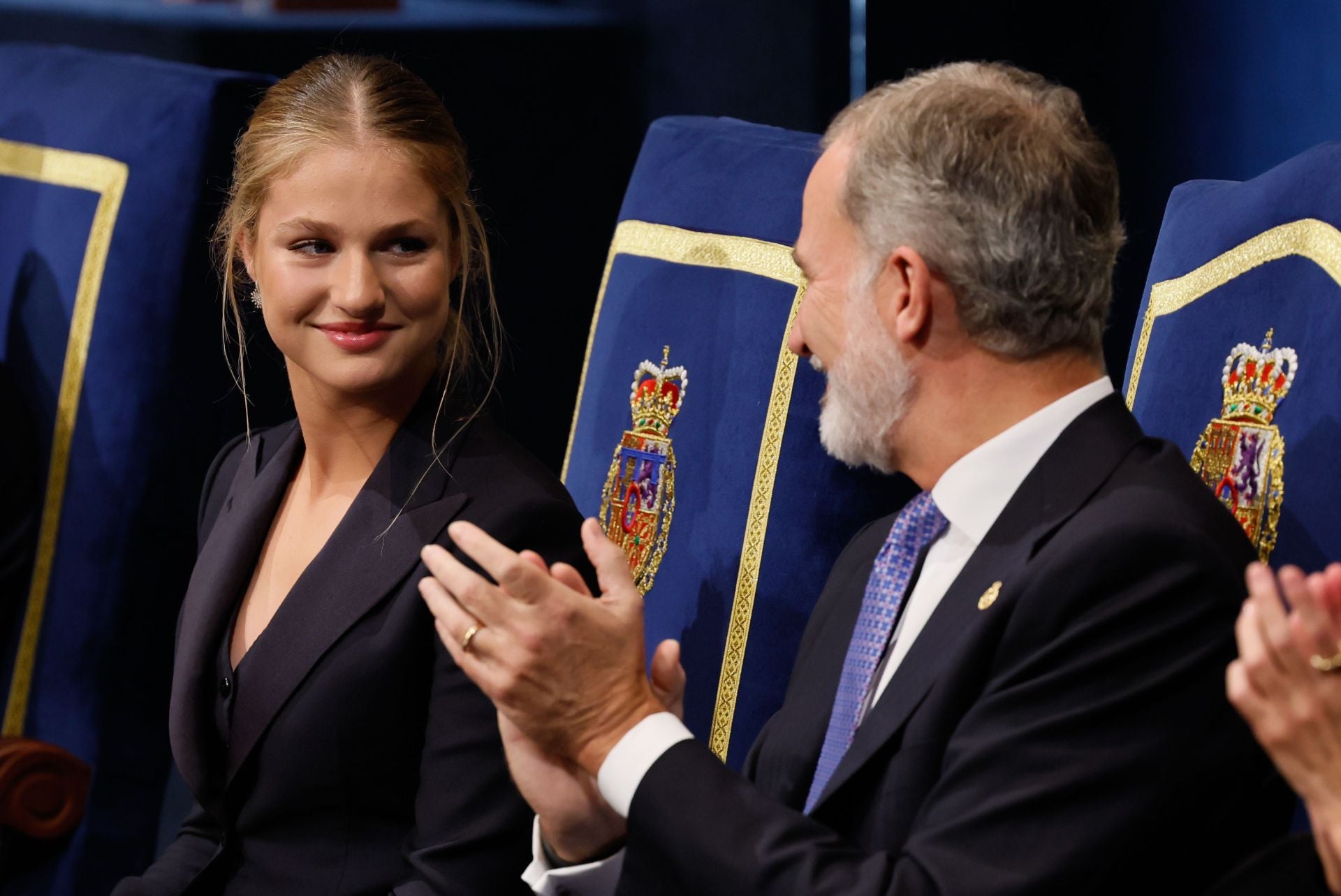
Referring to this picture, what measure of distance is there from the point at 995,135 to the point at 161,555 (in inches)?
71.3

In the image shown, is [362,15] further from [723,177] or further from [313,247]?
[313,247]

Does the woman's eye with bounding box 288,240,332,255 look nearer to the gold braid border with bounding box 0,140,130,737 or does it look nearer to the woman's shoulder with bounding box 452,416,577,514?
the woman's shoulder with bounding box 452,416,577,514

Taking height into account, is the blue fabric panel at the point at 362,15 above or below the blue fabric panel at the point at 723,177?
above

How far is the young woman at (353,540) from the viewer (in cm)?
168

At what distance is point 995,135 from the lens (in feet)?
4.68

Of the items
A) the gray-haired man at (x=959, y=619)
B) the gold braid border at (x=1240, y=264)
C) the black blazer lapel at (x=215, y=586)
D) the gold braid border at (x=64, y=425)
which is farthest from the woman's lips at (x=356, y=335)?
the gold braid border at (x=64, y=425)

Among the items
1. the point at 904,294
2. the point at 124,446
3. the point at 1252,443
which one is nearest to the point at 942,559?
the point at 904,294

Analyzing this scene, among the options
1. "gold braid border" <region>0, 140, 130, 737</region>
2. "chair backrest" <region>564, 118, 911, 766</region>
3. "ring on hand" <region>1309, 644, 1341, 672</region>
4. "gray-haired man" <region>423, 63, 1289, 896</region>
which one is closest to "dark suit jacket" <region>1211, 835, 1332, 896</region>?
"gray-haired man" <region>423, 63, 1289, 896</region>

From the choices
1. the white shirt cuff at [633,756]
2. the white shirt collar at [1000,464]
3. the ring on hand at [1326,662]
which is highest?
the white shirt collar at [1000,464]

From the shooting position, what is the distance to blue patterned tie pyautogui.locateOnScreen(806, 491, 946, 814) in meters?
1.51

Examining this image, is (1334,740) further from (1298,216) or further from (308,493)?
(308,493)

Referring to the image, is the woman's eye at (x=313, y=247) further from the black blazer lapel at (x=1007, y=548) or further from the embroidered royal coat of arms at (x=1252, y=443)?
the embroidered royal coat of arms at (x=1252, y=443)

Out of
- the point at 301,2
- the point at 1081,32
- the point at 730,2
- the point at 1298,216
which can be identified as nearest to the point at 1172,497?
the point at 1298,216

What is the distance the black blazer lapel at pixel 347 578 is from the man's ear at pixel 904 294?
50cm
